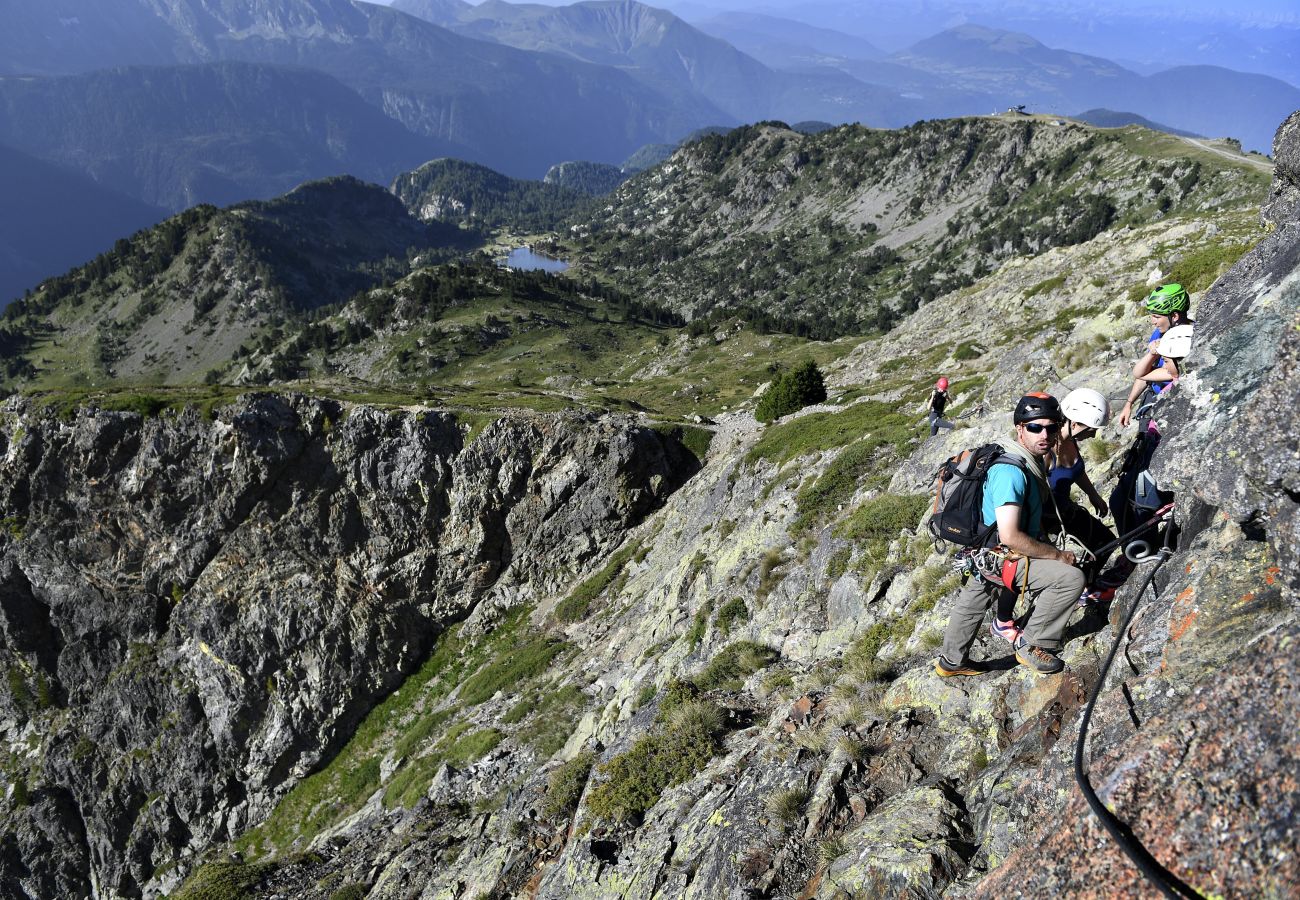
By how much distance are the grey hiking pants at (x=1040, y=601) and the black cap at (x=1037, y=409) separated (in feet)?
5.68

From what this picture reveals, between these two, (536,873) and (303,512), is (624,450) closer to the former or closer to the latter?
(303,512)

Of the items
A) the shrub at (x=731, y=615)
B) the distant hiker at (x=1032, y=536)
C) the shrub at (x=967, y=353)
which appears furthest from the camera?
the shrub at (x=967, y=353)

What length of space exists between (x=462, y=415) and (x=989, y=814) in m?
41.8

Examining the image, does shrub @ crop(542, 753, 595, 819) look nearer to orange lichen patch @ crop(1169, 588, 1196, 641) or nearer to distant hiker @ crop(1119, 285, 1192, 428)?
orange lichen patch @ crop(1169, 588, 1196, 641)

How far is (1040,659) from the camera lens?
8.16 m

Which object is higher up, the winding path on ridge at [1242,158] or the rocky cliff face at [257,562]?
the winding path on ridge at [1242,158]

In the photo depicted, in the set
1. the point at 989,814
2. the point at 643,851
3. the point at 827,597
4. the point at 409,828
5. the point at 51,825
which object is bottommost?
the point at 51,825

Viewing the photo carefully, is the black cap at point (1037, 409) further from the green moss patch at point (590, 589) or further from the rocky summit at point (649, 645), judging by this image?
the green moss patch at point (590, 589)

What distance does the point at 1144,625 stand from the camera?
22.7 ft

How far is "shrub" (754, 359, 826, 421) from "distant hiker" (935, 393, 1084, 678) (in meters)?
37.1

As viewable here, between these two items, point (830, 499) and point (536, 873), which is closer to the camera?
point (536, 873)

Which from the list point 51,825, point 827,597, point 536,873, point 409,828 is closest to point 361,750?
point 409,828

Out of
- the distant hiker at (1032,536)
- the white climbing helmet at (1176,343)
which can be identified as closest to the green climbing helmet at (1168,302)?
the white climbing helmet at (1176,343)

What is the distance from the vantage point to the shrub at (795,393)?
147 ft
